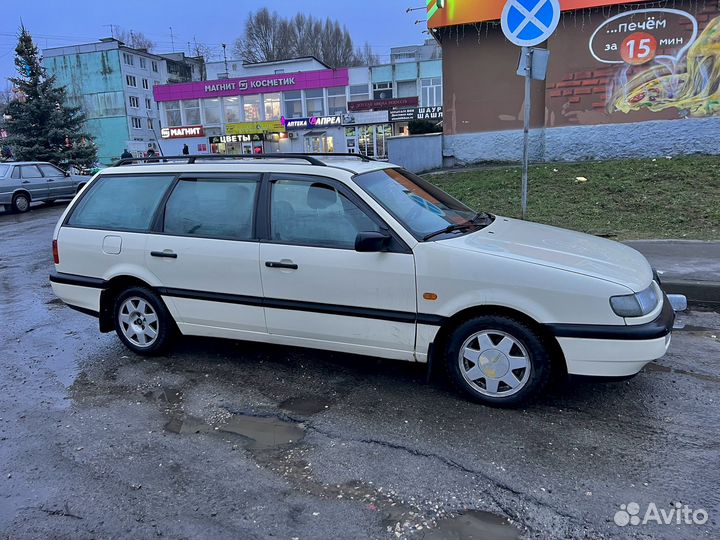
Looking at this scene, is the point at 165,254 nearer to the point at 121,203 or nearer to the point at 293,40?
the point at 121,203

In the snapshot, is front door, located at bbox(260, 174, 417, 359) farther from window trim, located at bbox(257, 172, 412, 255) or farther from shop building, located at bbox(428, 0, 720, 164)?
shop building, located at bbox(428, 0, 720, 164)

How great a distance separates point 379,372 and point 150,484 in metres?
1.85

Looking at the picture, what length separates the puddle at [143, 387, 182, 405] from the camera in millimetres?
3779

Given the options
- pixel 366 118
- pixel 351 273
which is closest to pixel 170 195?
pixel 351 273

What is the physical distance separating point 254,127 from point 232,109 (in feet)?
11.6

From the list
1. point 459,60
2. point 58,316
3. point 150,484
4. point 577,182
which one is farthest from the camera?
point 459,60

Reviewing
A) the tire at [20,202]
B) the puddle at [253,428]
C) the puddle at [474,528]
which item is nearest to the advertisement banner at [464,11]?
the puddle at [253,428]

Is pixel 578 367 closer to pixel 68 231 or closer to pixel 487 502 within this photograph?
pixel 487 502

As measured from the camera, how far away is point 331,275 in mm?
3672

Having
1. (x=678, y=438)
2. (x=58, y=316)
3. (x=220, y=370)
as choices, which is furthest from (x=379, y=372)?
(x=58, y=316)

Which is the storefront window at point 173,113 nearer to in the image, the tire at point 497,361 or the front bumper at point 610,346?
the tire at point 497,361

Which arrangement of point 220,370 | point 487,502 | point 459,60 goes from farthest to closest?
point 459,60
point 220,370
point 487,502

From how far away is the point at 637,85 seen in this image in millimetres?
12445

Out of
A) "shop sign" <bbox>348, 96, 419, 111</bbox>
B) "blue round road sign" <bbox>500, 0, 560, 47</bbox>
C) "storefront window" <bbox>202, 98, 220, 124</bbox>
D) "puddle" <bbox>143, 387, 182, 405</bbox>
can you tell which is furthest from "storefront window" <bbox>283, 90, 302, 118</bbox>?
"puddle" <bbox>143, 387, 182, 405</bbox>
